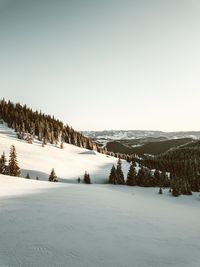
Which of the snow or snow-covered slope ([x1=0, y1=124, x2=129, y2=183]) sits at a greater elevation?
snow-covered slope ([x1=0, y1=124, x2=129, y2=183])

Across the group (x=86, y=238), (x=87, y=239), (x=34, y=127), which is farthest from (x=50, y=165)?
(x=87, y=239)

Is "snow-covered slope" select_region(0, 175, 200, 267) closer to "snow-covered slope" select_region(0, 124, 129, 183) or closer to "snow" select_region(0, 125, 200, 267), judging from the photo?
"snow" select_region(0, 125, 200, 267)

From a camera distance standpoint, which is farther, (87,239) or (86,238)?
(86,238)

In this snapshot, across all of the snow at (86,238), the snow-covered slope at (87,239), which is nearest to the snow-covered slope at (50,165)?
the snow at (86,238)

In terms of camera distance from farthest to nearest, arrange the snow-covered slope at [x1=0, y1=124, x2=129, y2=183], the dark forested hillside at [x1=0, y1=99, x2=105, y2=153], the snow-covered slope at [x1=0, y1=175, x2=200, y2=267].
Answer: the dark forested hillside at [x1=0, y1=99, x2=105, y2=153] < the snow-covered slope at [x1=0, y1=124, x2=129, y2=183] < the snow-covered slope at [x1=0, y1=175, x2=200, y2=267]

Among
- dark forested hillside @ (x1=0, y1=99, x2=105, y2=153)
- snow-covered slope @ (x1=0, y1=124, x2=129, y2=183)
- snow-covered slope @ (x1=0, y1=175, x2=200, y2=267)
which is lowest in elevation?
snow-covered slope @ (x1=0, y1=175, x2=200, y2=267)

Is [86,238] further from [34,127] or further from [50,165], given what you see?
[34,127]

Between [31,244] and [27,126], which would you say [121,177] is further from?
[27,126]

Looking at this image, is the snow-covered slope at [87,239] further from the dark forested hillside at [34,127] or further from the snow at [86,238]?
the dark forested hillside at [34,127]

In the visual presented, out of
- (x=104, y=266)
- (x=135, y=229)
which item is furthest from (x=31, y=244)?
(x=135, y=229)

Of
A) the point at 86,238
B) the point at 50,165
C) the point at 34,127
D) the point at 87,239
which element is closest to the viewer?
the point at 87,239

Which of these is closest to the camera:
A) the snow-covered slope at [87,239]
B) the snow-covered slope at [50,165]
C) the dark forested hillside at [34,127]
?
the snow-covered slope at [87,239]

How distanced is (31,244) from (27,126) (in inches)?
4442

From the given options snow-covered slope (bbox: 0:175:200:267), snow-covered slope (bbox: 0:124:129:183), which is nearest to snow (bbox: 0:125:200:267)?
snow-covered slope (bbox: 0:175:200:267)
